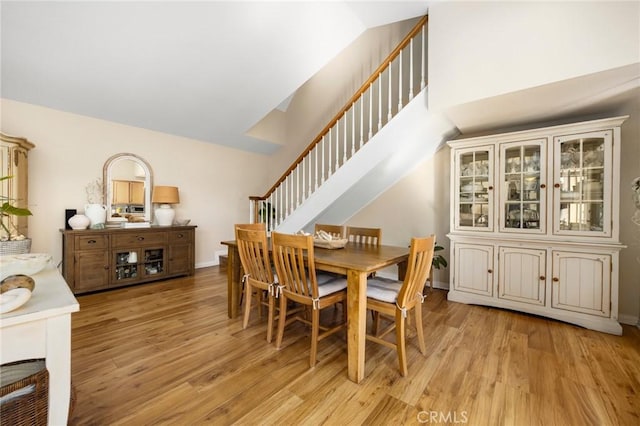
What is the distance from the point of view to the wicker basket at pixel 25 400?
0.69 metres

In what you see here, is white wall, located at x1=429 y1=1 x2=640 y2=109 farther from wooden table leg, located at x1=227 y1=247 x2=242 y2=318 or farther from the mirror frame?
the mirror frame

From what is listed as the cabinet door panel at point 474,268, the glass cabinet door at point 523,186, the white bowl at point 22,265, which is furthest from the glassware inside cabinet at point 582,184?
the white bowl at point 22,265

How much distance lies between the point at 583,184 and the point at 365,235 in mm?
2142

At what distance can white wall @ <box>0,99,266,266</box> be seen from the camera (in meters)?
Result: 3.31

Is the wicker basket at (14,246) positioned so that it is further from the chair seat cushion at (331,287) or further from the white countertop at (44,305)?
the chair seat cushion at (331,287)

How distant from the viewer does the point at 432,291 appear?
365 centimetres

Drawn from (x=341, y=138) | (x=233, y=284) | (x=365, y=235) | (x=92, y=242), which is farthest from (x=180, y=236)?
(x=341, y=138)

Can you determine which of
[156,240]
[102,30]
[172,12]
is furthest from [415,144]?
[156,240]

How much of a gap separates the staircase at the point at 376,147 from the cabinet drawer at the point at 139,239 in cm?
160

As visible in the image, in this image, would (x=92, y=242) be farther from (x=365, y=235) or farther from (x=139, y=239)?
(x=365, y=235)

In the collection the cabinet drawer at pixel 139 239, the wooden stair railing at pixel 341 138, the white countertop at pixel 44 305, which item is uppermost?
the wooden stair railing at pixel 341 138

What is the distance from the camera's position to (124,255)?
146 inches

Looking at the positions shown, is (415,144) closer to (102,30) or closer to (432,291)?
(432,291)

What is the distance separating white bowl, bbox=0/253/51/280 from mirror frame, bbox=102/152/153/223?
295 centimetres
